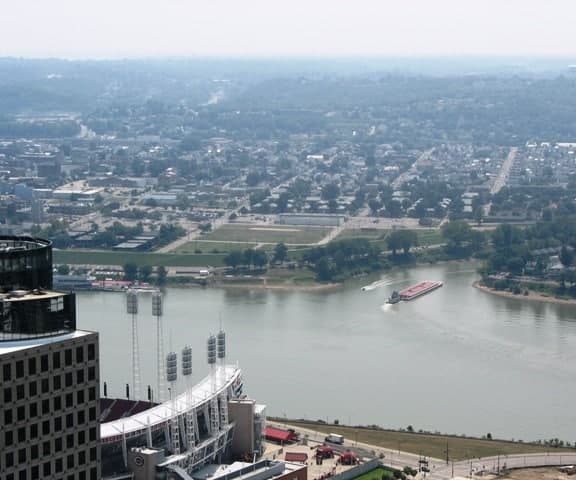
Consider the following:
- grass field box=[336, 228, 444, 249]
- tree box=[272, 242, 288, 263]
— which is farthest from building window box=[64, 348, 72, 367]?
grass field box=[336, 228, 444, 249]

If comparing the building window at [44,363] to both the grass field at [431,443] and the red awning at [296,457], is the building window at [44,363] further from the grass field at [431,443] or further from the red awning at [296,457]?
the grass field at [431,443]

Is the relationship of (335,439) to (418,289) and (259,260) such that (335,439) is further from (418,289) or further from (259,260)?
(259,260)

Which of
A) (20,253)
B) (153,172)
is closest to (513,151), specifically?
(153,172)

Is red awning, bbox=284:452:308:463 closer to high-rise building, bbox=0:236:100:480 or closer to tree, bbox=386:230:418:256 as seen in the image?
high-rise building, bbox=0:236:100:480

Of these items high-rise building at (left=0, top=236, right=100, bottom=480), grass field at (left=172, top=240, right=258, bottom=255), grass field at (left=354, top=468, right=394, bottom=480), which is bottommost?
grass field at (left=172, top=240, right=258, bottom=255)

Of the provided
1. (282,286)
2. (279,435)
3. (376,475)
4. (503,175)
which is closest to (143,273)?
(282,286)

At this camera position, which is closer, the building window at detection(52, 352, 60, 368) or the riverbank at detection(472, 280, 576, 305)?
the building window at detection(52, 352, 60, 368)

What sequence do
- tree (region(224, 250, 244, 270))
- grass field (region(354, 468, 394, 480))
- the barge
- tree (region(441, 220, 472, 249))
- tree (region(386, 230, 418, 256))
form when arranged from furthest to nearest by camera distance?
tree (region(441, 220, 472, 249)) < tree (region(386, 230, 418, 256)) < tree (region(224, 250, 244, 270)) < the barge < grass field (region(354, 468, 394, 480))
